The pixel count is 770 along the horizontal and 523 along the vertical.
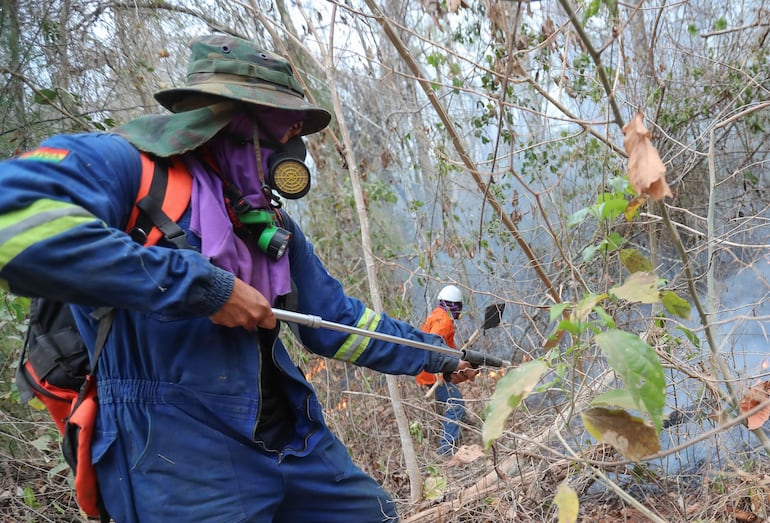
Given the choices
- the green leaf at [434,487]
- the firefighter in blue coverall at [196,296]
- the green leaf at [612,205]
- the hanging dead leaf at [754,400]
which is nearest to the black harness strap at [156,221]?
the firefighter in blue coverall at [196,296]

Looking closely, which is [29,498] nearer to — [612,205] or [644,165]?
[612,205]

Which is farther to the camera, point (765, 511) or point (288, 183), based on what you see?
point (765, 511)

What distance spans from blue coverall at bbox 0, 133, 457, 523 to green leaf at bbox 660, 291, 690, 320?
119cm

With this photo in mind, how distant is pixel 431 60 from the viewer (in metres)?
4.04

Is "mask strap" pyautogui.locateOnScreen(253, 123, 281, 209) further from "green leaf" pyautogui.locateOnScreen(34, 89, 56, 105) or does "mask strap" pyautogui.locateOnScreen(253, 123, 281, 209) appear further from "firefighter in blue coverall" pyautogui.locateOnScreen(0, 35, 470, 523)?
"green leaf" pyautogui.locateOnScreen(34, 89, 56, 105)

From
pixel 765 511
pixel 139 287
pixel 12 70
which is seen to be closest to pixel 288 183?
pixel 139 287

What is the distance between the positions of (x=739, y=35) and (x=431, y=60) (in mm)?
3241

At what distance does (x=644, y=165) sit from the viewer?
1347mm

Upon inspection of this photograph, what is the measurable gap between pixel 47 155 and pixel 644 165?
59.2 inches

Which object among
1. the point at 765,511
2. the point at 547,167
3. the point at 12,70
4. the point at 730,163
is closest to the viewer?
the point at 765,511

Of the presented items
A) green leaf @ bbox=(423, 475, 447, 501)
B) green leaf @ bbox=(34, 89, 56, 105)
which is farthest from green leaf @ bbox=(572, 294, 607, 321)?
green leaf @ bbox=(34, 89, 56, 105)

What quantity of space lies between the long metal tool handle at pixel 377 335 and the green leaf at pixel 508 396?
2.91 feet

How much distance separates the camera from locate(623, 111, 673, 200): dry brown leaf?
4.35ft

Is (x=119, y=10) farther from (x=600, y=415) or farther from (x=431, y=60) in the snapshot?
(x=600, y=415)
